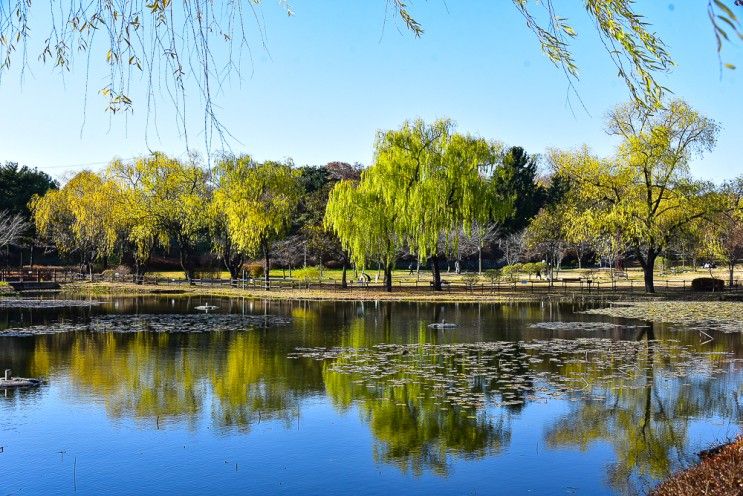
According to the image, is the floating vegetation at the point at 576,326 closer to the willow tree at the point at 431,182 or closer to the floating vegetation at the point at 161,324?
the floating vegetation at the point at 161,324

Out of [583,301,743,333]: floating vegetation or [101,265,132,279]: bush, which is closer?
[583,301,743,333]: floating vegetation

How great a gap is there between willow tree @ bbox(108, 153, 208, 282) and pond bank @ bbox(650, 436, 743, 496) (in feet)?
142

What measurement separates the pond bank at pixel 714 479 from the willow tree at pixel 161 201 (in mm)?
43293

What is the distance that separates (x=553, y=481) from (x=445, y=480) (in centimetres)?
137

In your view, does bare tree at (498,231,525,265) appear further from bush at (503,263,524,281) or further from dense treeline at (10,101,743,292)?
dense treeline at (10,101,743,292)

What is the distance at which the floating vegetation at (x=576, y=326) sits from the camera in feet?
80.1

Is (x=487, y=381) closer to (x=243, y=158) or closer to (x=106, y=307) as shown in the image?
(x=106, y=307)

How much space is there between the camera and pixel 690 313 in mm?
29797

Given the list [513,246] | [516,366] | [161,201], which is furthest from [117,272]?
[516,366]

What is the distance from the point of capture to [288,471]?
9539 millimetres

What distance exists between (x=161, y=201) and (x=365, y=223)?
56.6ft

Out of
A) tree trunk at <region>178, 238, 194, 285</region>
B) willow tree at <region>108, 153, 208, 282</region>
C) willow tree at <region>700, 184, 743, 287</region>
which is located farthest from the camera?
tree trunk at <region>178, 238, 194, 285</region>

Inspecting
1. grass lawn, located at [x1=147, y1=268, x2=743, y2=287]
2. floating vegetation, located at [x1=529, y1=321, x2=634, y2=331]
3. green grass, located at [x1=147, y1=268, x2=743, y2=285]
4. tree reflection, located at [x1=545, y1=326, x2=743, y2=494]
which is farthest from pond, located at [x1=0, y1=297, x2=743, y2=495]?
green grass, located at [x1=147, y1=268, x2=743, y2=285]

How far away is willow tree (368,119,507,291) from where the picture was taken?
38906mm
